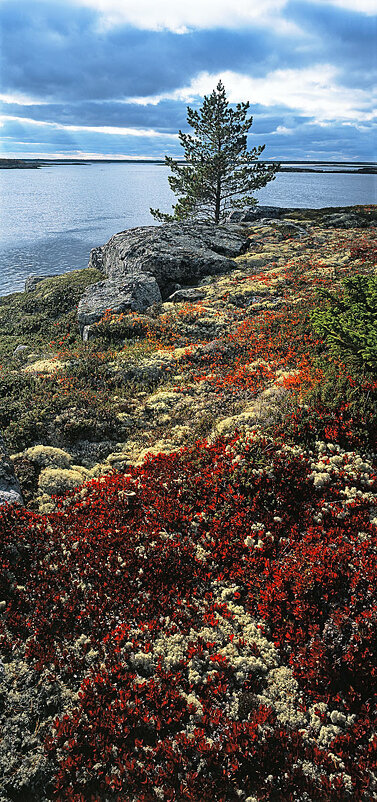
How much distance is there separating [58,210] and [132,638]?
156489 millimetres

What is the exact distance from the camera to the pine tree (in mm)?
42594

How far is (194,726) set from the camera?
513cm

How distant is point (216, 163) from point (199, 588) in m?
47.9

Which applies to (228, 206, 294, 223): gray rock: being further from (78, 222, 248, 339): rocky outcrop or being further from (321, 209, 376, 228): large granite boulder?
(78, 222, 248, 339): rocky outcrop

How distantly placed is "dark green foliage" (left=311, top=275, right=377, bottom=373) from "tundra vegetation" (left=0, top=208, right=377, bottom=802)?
0.21 feet

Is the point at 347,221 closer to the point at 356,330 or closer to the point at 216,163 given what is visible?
the point at 216,163

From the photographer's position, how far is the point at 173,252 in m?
30.3

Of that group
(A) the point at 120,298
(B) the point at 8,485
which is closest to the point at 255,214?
(A) the point at 120,298

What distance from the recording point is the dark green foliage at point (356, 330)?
9.41 metres

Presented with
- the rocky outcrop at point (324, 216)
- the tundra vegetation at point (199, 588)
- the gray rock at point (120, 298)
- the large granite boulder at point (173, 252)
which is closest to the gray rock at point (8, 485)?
the tundra vegetation at point (199, 588)

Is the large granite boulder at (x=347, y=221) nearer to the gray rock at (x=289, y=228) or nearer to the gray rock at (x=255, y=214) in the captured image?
the gray rock at (x=289, y=228)

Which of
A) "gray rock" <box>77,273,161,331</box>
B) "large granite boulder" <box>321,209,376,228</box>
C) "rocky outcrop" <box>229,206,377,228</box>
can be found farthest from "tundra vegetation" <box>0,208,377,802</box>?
"rocky outcrop" <box>229,206,377,228</box>

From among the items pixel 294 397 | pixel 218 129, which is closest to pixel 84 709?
pixel 294 397

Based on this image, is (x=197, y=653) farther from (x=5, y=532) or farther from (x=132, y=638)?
(x=5, y=532)
